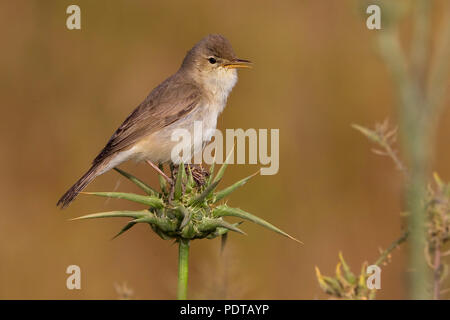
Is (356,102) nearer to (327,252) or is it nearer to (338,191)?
(338,191)

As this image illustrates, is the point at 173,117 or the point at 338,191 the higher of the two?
the point at 173,117

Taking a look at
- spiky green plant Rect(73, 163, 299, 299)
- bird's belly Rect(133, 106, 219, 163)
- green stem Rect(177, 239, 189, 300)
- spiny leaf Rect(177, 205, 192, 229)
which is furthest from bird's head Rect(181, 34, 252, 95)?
green stem Rect(177, 239, 189, 300)

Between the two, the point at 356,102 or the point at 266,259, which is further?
the point at 356,102

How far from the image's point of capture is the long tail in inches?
171

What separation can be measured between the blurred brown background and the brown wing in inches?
72.4

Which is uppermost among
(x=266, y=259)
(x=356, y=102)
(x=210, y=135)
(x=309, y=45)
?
(x=309, y=45)

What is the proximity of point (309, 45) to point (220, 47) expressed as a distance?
2.63 metres

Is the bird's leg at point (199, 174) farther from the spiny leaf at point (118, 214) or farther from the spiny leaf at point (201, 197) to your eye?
the spiny leaf at point (118, 214)

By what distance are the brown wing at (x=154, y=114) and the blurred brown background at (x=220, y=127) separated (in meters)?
1.84

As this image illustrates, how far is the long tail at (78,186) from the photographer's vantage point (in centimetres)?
433

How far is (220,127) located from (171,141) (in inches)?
87.0

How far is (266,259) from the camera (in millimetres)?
7062

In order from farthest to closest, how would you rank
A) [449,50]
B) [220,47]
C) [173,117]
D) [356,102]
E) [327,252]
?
[356,102], [327,252], [220,47], [173,117], [449,50]

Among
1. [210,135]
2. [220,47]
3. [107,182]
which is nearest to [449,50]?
[210,135]
